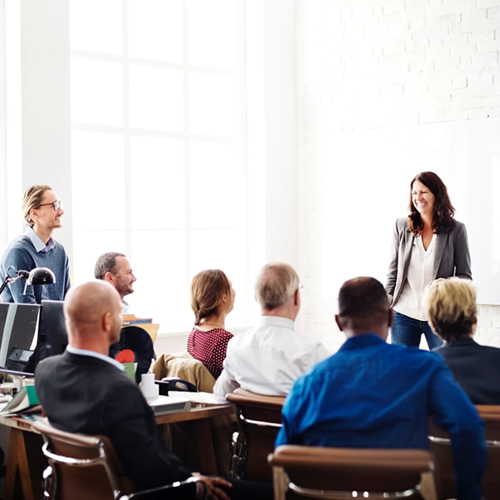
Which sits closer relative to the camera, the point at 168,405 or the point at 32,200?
the point at 168,405

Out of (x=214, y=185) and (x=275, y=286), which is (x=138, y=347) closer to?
(x=275, y=286)

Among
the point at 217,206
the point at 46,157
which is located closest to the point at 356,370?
the point at 46,157

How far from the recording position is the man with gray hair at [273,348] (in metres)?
3.03

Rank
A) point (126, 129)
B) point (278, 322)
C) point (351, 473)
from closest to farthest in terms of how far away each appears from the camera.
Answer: point (351, 473) → point (278, 322) → point (126, 129)

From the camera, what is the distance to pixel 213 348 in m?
3.76

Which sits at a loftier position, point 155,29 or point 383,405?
point 155,29

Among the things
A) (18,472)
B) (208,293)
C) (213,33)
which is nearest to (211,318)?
(208,293)

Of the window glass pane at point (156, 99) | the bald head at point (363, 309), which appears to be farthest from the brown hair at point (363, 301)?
the window glass pane at point (156, 99)

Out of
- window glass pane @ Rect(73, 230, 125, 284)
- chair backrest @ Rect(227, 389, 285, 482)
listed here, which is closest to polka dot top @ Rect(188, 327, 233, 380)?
chair backrest @ Rect(227, 389, 285, 482)

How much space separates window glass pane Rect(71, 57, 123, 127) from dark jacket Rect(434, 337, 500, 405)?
16.2ft

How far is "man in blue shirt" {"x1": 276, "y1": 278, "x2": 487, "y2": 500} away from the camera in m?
2.11

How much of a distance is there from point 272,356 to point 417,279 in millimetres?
2414

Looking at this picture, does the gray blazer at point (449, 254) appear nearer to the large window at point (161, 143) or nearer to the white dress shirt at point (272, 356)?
the white dress shirt at point (272, 356)

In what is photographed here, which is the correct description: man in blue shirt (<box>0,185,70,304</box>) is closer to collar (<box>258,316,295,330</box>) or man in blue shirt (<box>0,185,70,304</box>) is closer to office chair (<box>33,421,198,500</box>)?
collar (<box>258,316,295,330</box>)
